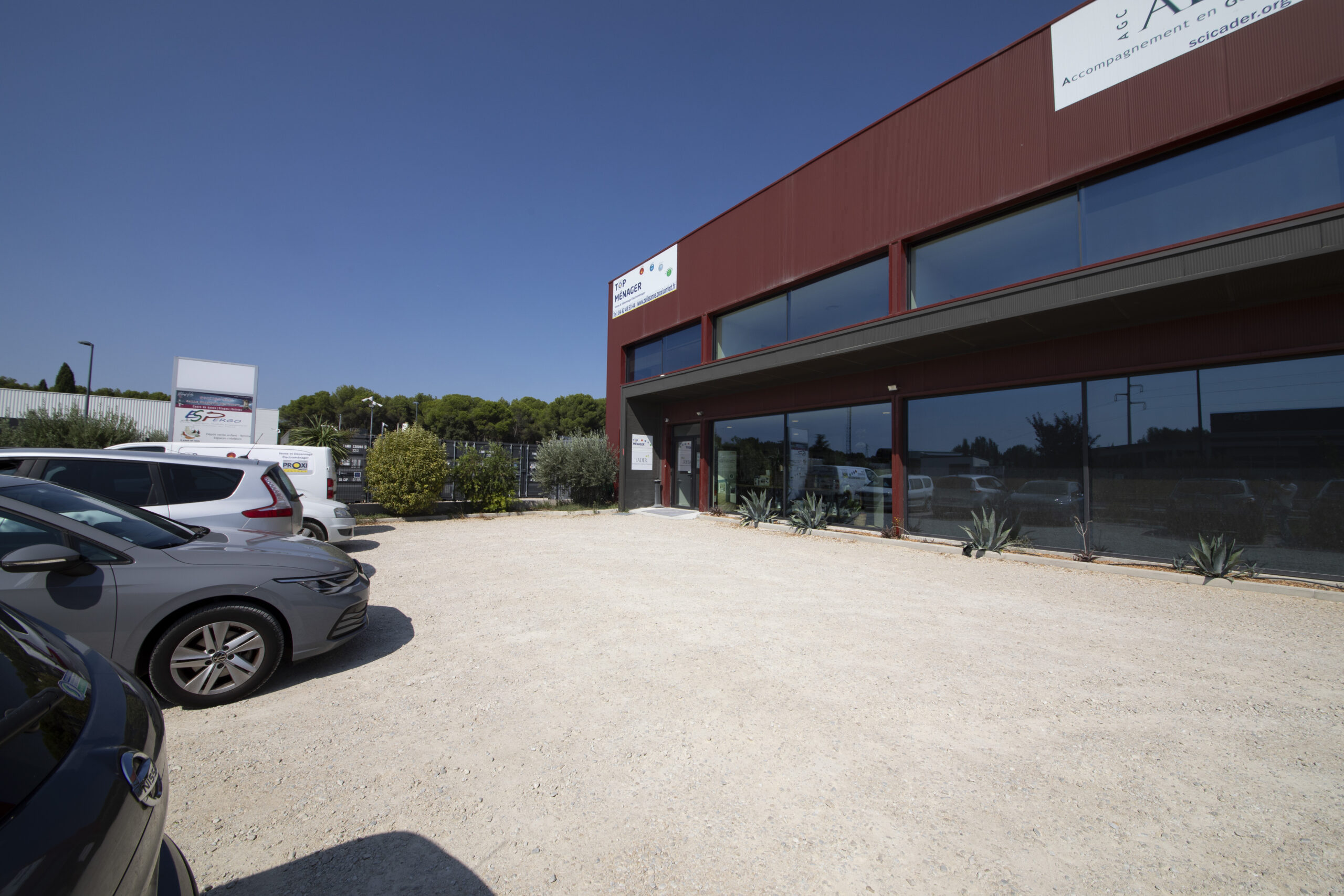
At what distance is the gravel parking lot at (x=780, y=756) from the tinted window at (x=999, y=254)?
19.3 ft

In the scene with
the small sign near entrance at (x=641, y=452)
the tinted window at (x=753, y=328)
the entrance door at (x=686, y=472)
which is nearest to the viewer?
the tinted window at (x=753, y=328)

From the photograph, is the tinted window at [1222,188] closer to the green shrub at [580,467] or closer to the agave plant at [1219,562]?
the agave plant at [1219,562]

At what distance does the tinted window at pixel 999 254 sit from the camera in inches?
351

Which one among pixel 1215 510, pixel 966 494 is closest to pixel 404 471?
pixel 966 494

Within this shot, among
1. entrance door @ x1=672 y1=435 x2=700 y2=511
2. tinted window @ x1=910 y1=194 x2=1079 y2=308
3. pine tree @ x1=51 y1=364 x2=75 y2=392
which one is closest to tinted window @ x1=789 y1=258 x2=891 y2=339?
tinted window @ x1=910 y1=194 x2=1079 y2=308

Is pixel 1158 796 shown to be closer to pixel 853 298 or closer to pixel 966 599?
pixel 966 599

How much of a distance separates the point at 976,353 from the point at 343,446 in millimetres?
20600

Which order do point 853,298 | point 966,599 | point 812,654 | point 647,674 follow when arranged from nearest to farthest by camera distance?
point 647,674 < point 812,654 < point 966,599 < point 853,298

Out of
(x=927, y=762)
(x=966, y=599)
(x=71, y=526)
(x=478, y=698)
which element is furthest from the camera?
(x=966, y=599)

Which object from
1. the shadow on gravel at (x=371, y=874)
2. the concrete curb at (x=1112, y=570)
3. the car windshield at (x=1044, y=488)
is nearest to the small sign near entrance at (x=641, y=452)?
the concrete curb at (x=1112, y=570)

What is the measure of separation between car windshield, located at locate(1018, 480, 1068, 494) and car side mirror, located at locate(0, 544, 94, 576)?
11.1m

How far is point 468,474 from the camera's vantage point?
1623cm

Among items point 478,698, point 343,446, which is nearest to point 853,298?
point 478,698

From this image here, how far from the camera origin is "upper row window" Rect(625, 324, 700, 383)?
54.4 feet
